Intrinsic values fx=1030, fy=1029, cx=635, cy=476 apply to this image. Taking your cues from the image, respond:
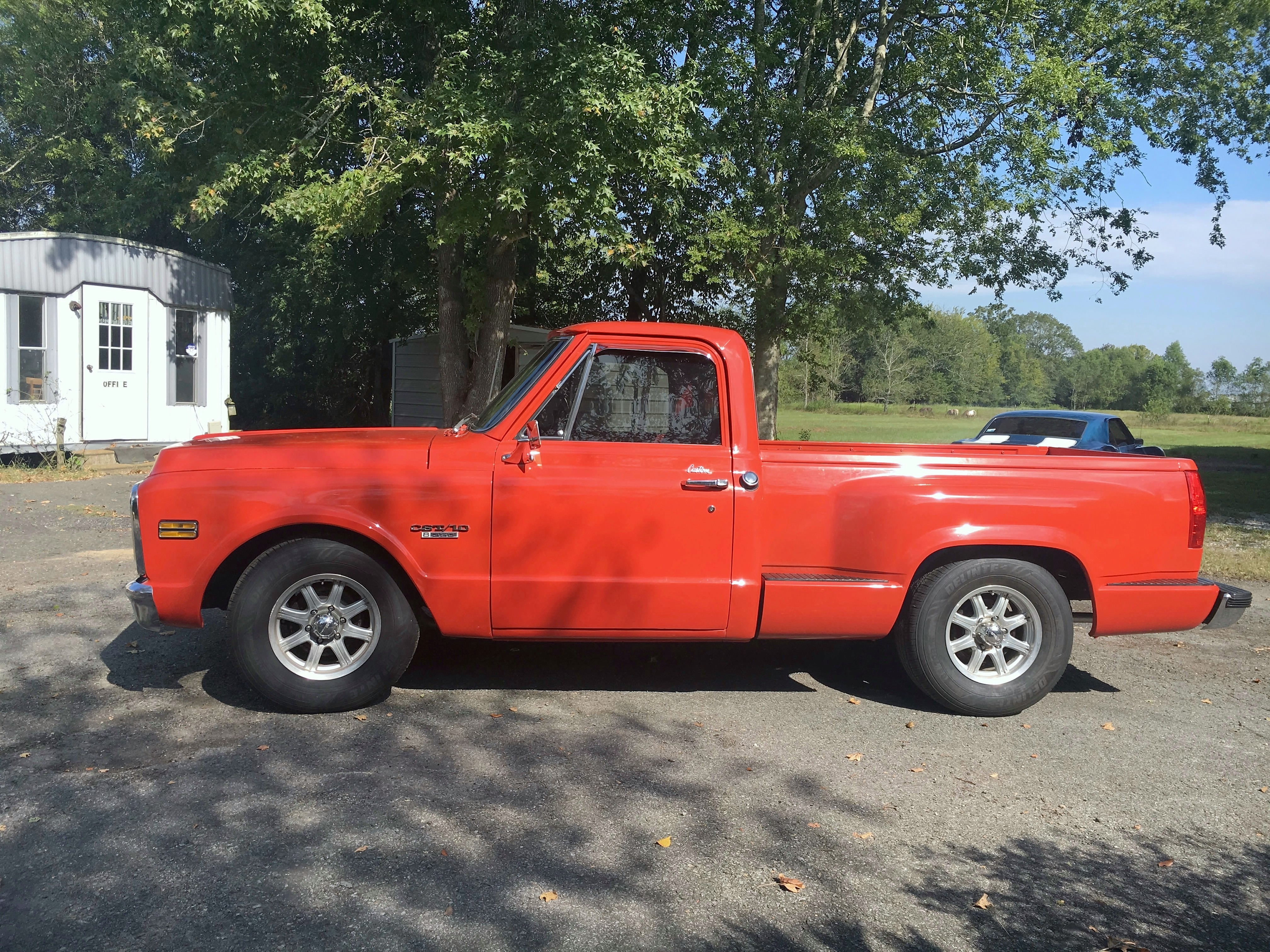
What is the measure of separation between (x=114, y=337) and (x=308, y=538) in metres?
13.4

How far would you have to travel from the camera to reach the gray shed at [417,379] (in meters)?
23.7

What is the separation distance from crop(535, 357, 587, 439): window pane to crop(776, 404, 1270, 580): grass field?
2132 mm

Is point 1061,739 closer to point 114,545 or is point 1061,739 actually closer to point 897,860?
point 897,860

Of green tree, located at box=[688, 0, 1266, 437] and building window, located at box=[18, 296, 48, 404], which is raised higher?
green tree, located at box=[688, 0, 1266, 437]

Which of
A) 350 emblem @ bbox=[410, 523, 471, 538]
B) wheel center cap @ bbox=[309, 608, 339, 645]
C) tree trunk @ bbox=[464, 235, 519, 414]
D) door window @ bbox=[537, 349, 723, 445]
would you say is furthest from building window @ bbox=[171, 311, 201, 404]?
door window @ bbox=[537, 349, 723, 445]

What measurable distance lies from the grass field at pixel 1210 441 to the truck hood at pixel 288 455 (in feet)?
9.82

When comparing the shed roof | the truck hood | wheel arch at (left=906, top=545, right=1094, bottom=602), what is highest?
the shed roof

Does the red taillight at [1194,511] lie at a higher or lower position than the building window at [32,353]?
lower

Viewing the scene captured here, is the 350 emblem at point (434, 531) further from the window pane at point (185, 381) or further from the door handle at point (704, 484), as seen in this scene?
the window pane at point (185, 381)

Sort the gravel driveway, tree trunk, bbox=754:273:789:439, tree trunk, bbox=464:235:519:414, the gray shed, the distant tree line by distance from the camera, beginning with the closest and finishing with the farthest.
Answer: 1. the gravel driveway
2. tree trunk, bbox=464:235:519:414
3. tree trunk, bbox=754:273:789:439
4. the gray shed
5. the distant tree line

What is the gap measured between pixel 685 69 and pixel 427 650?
13.3 meters

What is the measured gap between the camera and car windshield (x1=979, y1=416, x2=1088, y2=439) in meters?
16.2

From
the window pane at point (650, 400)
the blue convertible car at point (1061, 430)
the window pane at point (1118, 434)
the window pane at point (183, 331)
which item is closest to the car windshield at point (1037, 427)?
the blue convertible car at point (1061, 430)

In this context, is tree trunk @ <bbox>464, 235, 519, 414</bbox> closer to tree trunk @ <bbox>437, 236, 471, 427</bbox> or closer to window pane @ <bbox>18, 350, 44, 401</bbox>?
tree trunk @ <bbox>437, 236, 471, 427</bbox>
